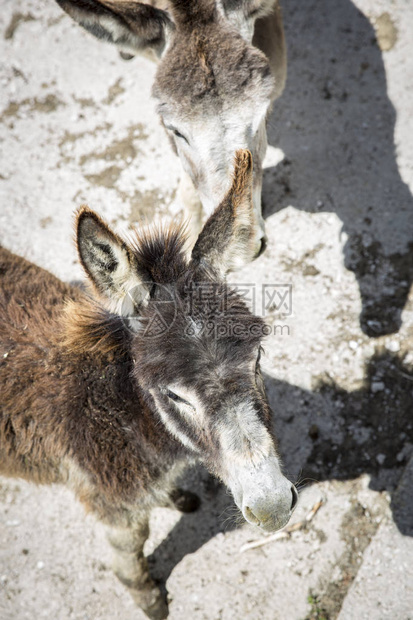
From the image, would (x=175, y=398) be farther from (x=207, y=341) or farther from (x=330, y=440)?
(x=330, y=440)

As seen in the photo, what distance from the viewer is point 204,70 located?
3.27m

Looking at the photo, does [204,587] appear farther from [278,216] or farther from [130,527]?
[278,216]

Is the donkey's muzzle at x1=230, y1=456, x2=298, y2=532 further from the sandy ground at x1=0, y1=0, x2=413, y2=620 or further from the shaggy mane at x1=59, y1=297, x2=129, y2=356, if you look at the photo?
the sandy ground at x1=0, y1=0, x2=413, y2=620

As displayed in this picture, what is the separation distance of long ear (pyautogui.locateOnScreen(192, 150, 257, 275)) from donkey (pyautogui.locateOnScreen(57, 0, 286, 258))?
2.07 feet

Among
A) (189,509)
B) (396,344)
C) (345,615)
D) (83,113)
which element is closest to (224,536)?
(189,509)

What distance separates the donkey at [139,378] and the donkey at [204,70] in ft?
2.88

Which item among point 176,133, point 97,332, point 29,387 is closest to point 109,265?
point 97,332

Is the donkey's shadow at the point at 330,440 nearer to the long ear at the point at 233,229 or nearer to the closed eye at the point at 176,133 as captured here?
the long ear at the point at 233,229

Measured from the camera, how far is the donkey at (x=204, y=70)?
10.8ft

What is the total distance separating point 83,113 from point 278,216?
106 inches

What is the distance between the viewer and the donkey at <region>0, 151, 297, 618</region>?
2.25m

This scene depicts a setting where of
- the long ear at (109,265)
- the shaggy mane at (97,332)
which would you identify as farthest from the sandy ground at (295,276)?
the long ear at (109,265)

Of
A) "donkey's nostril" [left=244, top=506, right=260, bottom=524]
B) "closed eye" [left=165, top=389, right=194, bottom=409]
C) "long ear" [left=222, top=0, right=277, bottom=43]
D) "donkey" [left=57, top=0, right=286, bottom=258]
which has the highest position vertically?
"long ear" [left=222, top=0, right=277, bottom=43]

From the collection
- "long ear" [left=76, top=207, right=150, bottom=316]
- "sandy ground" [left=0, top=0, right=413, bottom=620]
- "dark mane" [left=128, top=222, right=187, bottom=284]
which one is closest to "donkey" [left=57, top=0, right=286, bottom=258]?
"sandy ground" [left=0, top=0, right=413, bottom=620]
